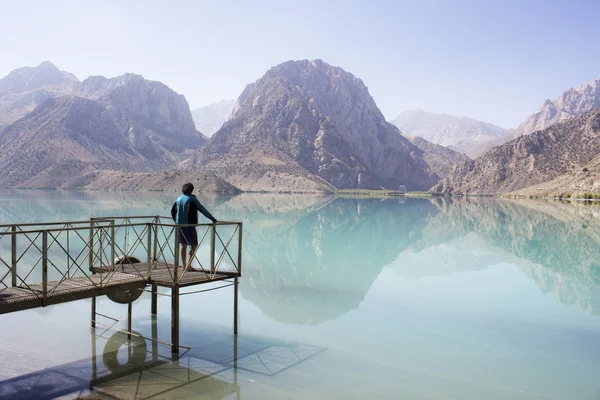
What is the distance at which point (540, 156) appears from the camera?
175m

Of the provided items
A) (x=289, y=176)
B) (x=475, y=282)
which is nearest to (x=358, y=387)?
(x=475, y=282)

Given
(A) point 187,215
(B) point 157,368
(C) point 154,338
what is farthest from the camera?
(C) point 154,338

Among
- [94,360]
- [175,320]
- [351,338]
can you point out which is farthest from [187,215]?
[351,338]

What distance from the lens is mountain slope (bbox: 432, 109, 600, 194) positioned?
16438 centimetres

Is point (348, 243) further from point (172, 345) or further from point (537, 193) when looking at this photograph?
point (537, 193)

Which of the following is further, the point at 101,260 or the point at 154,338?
the point at 154,338

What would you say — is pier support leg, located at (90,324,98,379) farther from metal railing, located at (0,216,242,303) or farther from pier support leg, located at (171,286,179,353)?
pier support leg, located at (171,286,179,353)

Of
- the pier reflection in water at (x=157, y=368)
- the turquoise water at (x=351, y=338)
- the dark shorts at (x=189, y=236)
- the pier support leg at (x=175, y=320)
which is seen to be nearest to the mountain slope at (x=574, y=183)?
the turquoise water at (x=351, y=338)

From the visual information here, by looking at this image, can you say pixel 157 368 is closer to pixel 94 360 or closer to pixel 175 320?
pixel 175 320

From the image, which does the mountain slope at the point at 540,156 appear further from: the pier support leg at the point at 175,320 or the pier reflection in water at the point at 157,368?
the pier support leg at the point at 175,320

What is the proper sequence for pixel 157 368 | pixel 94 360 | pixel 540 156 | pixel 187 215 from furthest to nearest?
pixel 540 156, pixel 187 215, pixel 94 360, pixel 157 368

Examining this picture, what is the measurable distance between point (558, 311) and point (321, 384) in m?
11.3

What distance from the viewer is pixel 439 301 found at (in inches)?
739

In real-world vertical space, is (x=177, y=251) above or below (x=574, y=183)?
below
